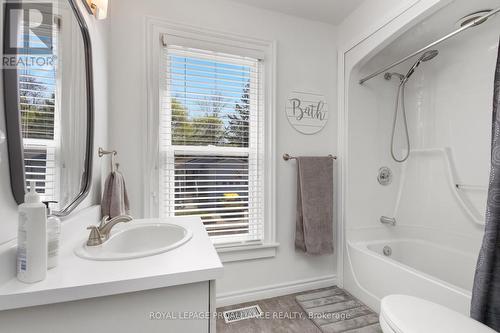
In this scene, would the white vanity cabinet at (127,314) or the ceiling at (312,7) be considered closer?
the white vanity cabinet at (127,314)

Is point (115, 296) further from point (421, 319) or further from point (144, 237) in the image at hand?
point (421, 319)

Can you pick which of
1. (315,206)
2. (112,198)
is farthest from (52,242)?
(315,206)

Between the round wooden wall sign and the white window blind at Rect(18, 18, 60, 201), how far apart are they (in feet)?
5.23

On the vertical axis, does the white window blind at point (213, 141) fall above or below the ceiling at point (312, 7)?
below

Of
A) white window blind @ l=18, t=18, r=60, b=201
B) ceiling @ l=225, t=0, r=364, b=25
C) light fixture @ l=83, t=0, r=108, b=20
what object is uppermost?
ceiling @ l=225, t=0, r=364, b=25

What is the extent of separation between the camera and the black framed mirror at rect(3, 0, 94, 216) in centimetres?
62

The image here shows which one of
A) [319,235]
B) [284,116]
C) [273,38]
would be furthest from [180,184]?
[273,38]

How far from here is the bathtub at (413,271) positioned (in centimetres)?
135

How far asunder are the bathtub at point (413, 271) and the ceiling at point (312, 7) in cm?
195

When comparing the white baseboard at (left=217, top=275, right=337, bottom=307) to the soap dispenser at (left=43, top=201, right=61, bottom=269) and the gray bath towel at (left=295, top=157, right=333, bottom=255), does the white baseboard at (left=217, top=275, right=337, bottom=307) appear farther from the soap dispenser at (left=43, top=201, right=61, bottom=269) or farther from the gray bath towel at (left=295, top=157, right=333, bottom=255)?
the soap dispenser at (left=43, top=201, right=61, bottom=269)

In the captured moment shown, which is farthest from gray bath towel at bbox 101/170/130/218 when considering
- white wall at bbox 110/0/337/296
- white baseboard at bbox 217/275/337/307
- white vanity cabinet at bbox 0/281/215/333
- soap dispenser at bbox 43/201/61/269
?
white baseboard at bbox 217/275/337/307

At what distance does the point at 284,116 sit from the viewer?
2.04m

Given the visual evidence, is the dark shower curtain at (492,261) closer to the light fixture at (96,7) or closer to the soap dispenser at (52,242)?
the soap dispenser at (52,242)

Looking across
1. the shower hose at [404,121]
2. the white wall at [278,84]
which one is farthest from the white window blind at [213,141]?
the shower hose at [404,121]
